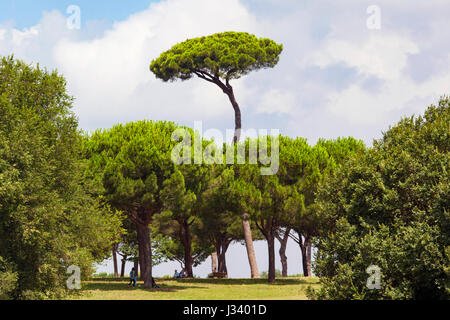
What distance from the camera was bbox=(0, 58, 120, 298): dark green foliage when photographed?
1040 inches

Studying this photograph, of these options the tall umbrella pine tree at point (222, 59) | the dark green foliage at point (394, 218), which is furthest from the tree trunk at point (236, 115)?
the dark green foliage at point (394, 218)

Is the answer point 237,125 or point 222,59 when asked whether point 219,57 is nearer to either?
point 222,59

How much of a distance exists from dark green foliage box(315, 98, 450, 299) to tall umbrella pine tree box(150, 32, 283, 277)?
28675 mm

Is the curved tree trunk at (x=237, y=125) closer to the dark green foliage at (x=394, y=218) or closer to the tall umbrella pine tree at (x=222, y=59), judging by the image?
the tall umbrella pine tree at (x=222, y=59)

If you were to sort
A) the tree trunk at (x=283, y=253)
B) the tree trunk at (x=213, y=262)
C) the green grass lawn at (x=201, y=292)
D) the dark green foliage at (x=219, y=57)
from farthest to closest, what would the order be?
the tree trunk at (x=213, y=262)
the tree trunk at (x=283, y=253)
the dark green foliage at (x=219, y=57)
the green grass lawn at (x=201, y=292)

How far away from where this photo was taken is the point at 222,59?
5641 centimetres

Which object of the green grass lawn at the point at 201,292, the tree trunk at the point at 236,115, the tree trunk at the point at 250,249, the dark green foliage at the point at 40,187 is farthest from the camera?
the tree trunk at the point at 236,115

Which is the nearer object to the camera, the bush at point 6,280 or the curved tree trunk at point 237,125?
the bush at point 6,280

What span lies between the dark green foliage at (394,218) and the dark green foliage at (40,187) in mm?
14220

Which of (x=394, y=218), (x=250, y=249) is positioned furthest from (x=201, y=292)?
(x=394, y=218)

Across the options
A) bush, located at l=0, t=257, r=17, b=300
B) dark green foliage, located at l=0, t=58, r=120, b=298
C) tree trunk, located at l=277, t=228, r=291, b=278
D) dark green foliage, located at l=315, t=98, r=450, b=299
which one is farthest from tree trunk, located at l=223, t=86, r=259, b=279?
bush, located at l=0, t=257, r=17, b=300

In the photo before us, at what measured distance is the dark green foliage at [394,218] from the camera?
2136 centimetres

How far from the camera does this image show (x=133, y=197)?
41031mm
